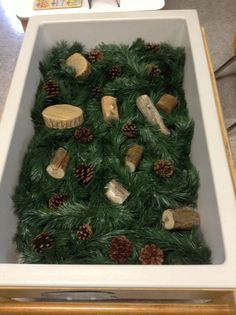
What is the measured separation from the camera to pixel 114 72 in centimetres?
89

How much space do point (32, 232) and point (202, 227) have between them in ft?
1.15

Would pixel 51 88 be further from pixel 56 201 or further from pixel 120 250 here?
pixel 120 250

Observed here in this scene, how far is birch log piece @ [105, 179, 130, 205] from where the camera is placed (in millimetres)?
668

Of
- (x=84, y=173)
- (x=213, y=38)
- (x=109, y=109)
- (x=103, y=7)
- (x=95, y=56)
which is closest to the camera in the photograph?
(x=84, y=173)

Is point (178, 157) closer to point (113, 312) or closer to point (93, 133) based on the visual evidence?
point (93, 133)

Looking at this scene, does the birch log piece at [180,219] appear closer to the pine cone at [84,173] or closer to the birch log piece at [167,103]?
the pine cone at [84,173]

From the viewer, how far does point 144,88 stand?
865mm

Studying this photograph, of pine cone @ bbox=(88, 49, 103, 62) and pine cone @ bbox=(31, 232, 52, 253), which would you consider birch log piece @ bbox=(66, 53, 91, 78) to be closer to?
pine cone @ bbox=(88, 49, 103, 62)

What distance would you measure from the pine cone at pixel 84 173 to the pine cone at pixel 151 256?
0.20 metres

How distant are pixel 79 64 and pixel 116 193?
420 mm

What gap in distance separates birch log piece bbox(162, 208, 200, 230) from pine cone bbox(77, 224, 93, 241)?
15cm

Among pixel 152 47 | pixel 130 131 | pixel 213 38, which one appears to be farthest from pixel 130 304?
pixel 213 38

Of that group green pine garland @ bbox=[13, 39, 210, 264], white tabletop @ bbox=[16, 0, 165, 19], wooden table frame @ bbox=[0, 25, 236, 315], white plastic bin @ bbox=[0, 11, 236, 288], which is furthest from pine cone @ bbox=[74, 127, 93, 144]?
white tabletop @ bbox=[16, 0, 165, 19]

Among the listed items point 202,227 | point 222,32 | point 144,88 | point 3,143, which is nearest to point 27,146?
point 3,143
